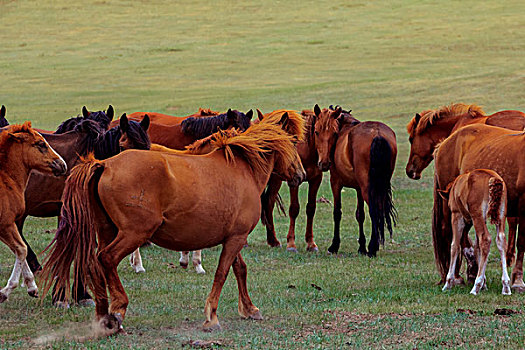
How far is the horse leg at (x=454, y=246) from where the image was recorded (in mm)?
8297

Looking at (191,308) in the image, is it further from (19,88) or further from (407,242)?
(19,88)

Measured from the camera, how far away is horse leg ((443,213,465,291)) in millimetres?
8297

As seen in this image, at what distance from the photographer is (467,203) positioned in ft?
26.4

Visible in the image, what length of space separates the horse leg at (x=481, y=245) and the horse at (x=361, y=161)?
323 centimetres

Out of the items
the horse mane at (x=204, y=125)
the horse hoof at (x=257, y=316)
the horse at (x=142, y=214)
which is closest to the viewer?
the horse at (x=142, y=214)

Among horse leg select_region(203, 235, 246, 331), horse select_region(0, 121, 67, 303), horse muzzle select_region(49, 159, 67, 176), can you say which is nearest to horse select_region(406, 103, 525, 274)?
horse leg select_region(203, 235, 246, 331)

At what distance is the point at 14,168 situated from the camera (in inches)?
301

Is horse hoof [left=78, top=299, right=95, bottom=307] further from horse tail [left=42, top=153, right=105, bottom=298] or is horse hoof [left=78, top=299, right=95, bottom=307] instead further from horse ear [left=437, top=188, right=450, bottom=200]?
horse ear [left=437, top=188, right=450, bottom=200]

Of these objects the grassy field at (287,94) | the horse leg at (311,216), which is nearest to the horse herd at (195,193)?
the grassy field at (287,94)

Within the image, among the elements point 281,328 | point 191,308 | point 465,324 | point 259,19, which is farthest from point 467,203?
point 259,19

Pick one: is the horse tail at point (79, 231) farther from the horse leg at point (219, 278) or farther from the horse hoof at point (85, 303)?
the horse hoof at point (85, 303)

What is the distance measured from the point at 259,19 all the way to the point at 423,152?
52437mm

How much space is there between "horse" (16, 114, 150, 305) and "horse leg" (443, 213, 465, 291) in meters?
3.74

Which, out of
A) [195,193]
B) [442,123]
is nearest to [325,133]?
[442,123]
